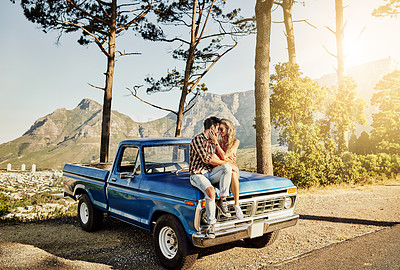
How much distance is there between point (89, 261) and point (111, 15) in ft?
43.7

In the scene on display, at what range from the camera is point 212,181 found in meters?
4.52

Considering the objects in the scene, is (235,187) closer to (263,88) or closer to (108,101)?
(263,88)

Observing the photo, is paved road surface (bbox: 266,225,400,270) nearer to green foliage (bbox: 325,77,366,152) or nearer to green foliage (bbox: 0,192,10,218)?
green foliage (bbox: 0,192,10,218)

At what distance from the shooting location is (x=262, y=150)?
9.77 meters

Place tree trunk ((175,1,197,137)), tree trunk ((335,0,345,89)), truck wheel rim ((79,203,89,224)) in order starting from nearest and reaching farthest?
truck wheel rim ((79,203,89,224)) → tree trunk ((175,1,197,137)) → tree trunk ((335,0,345,89))

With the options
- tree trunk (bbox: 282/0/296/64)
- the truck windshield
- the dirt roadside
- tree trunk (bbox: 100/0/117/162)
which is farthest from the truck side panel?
tree trunk (bbox: 282/0/296/64)

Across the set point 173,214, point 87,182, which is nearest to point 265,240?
point 173,214

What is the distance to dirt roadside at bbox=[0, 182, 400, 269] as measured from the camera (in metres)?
4.91

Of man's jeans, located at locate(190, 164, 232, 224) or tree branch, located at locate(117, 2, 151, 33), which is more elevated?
tree branch, located at locate(117, 2, 151, 33)

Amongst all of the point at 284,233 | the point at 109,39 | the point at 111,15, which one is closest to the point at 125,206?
the point at 284,233

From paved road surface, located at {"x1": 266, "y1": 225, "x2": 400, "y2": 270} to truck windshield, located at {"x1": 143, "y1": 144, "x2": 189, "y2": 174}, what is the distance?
2340mm

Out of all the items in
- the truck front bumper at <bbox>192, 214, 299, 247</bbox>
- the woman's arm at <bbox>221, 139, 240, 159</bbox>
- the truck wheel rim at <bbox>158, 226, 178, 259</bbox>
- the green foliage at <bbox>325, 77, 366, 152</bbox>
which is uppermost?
the green foliage at <bbox>325, 77, 366, 152</bbox>

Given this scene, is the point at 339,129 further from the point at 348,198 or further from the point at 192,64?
the point at 192,64

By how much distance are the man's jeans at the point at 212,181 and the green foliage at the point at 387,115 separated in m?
15.1
